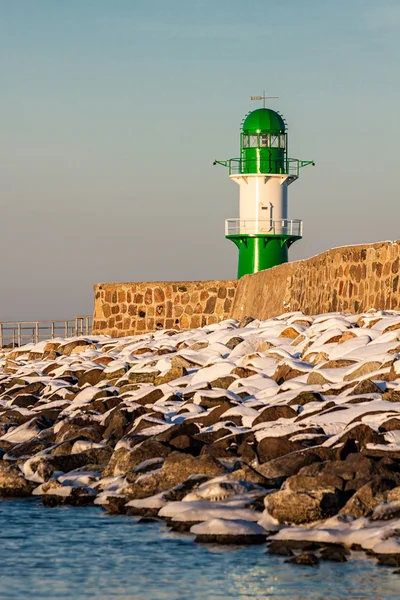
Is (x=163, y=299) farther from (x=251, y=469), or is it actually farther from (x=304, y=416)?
(x=251, y=469)

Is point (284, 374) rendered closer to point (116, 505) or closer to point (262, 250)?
point (116, 505)

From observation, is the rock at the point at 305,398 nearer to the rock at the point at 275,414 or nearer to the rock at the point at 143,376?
the rock at the point at 275,414

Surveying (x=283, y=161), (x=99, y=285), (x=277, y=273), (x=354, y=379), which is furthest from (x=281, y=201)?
(x=354, y=379)

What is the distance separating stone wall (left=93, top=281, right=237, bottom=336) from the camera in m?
21.1

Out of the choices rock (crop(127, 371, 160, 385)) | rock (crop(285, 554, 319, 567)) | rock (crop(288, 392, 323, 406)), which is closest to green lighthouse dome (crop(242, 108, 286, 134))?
rock (crop(127, 371, 160, 385))

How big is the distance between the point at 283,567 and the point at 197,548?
67 centimetres

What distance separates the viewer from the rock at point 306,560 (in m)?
5.96

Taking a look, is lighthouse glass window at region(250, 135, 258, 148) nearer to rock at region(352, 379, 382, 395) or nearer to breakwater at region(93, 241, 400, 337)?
breakwater at region(93, 241, 400, 337)

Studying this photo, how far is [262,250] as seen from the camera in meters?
30.7

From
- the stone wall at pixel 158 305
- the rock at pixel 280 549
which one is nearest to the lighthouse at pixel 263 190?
the stone wall at pixel 158 305

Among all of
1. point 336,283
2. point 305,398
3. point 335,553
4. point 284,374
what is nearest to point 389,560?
point 335,553

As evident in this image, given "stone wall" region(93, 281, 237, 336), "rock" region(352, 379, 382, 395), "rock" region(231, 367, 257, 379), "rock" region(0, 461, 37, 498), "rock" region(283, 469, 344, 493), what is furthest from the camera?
"stone wall" region(93, 281, 237, 336)

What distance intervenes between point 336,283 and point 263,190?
16.2 meters

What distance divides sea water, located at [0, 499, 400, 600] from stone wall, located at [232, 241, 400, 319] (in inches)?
264
